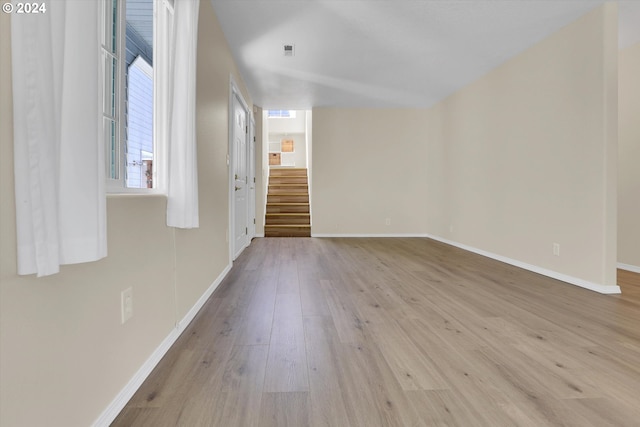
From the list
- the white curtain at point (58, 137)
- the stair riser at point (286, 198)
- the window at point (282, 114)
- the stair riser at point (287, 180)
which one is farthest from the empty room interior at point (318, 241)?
the window at point (282, 114)

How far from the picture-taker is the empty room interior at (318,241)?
2.52 ft

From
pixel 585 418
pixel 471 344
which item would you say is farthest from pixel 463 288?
pixel 585 418

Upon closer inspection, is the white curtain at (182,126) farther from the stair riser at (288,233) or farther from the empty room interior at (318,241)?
the stair riser at (288,233)

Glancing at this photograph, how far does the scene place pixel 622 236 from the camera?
3297 millimetres

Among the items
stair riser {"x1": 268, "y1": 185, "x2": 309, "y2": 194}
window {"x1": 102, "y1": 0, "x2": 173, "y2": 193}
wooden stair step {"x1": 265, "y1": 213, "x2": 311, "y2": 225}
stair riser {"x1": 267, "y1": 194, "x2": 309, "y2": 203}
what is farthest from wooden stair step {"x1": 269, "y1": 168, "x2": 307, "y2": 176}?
window {"x1": 102, "y1": 0, "x2": 173, "y2": 193}

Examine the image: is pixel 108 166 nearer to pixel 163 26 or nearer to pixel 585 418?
pixel 163 26

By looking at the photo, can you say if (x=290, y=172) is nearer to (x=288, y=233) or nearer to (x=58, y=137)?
(x=288, y=233)

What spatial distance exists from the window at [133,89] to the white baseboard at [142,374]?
757 mm

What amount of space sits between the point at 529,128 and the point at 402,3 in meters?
1.88

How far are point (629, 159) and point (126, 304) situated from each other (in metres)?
4.67

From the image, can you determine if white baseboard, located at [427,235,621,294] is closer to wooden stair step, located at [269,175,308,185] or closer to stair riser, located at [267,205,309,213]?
stair riser, located at [267,205,309,213]

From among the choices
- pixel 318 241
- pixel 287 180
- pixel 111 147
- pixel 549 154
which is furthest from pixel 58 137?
pixel 287 180

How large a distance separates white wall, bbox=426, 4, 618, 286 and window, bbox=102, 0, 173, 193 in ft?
10.8

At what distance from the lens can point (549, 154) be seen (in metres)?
2.98
